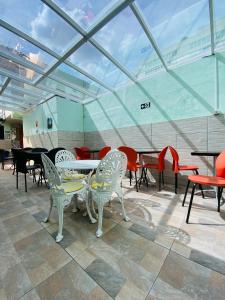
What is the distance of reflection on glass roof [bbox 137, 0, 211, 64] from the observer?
92.4 inches

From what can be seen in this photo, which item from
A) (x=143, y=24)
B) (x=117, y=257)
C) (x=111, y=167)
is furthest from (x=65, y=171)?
(x=143, y=24)

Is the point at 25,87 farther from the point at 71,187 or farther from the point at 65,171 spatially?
the point at 71,187

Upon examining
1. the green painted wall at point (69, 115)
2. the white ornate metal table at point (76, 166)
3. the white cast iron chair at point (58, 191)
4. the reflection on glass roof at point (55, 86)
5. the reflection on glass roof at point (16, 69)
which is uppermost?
the reflection on glass roof at point (16, 69)

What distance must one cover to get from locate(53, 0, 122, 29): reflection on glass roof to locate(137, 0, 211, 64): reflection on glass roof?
1.74 ft

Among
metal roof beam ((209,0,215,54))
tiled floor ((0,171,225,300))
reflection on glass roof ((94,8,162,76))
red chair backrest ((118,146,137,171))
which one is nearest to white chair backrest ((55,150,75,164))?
tiled floor ((0,171,225,300))

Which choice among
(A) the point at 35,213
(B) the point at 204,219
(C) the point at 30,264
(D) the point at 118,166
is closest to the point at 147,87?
(D) the point at 118,166

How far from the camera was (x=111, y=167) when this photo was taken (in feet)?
5.53

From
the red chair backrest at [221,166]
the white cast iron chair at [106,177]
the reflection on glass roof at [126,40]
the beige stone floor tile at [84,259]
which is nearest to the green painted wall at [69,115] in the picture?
the reflection on glass roof at [126,40]

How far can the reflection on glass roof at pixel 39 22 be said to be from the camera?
90.4 inches

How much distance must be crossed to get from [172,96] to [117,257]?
3527mm

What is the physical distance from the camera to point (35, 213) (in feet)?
7.11

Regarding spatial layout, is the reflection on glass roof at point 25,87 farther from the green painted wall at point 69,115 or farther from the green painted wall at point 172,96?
the green painted wall at point 172,96

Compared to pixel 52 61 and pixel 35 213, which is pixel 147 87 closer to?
pixel 52 61

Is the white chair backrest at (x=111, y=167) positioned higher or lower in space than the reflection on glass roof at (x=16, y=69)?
lower
